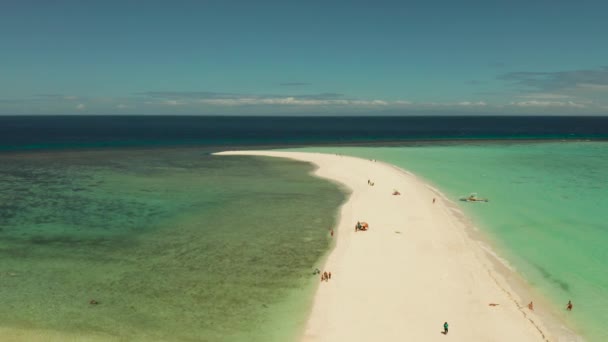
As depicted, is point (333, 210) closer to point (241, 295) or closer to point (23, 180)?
point (241, 295)

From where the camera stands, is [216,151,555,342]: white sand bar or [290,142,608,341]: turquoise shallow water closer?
[216,151,555,342]: white sand bar

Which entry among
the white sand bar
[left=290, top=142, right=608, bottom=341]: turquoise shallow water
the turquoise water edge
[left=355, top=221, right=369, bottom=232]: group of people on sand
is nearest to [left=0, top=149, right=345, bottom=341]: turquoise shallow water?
the turquoise water edge

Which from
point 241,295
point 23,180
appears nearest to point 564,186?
point 241,295

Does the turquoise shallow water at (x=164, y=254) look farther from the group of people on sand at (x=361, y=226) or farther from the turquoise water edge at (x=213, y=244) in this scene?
the group of people on sand at (x=361, y=226)

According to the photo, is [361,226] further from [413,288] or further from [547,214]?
[547,214]

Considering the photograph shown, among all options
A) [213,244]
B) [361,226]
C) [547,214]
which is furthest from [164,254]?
[547,214]

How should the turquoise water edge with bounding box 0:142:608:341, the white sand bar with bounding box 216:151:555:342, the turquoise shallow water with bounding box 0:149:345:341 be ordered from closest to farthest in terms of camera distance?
the white sand bar with bounding box 216:151:555:342
the turquoise shallow water with bounding box 0:149:345:341
the turquoise water edge with bounding box 0:142:608:341

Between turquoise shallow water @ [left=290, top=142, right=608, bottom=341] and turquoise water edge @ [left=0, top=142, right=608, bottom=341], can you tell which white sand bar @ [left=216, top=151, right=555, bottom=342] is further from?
turquoise shallow water @ [left=290, top=142, right=608, bottom=341]
